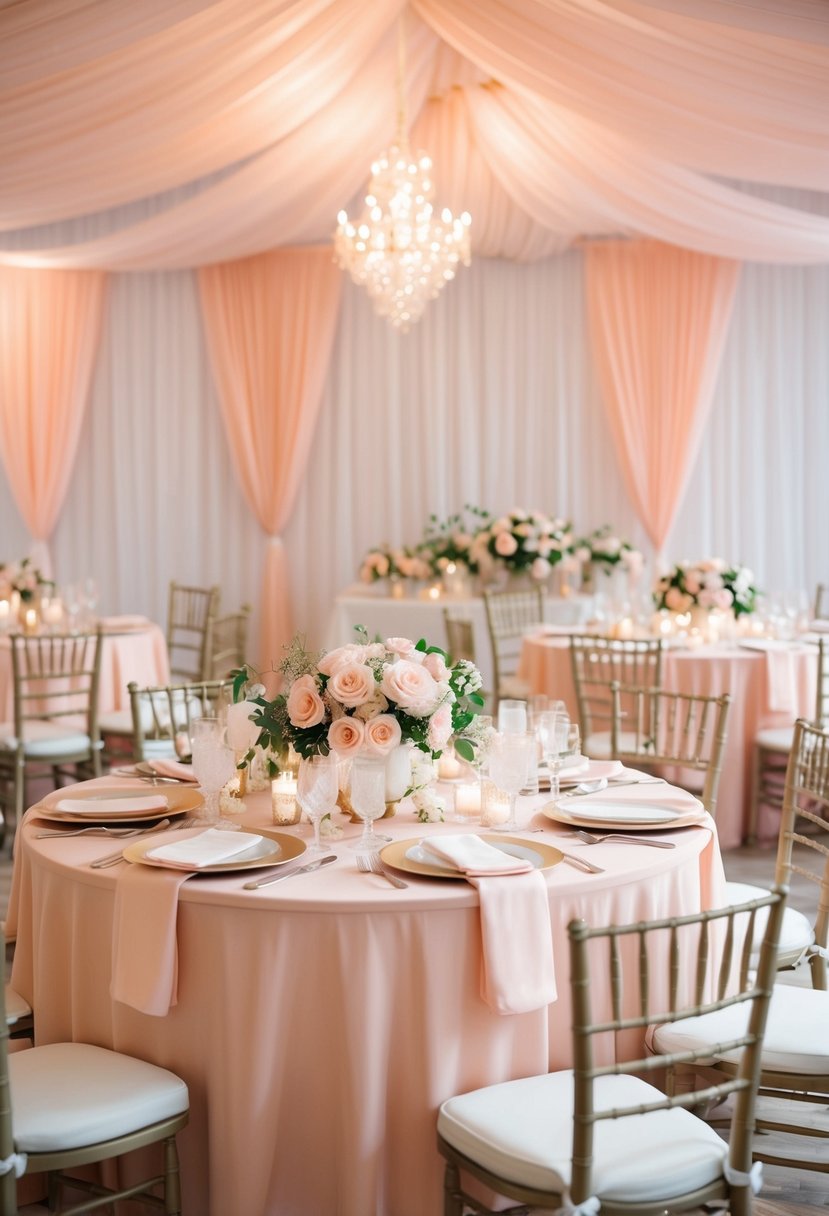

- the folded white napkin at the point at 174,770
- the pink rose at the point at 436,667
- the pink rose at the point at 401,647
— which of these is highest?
the pink rose at the point at 401,647

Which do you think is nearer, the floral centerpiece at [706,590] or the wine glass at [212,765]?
the wine glass at [212,765]

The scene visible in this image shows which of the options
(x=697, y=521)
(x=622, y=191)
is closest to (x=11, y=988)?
(x=622, y=191)

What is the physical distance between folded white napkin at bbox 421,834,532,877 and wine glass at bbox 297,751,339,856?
23cm

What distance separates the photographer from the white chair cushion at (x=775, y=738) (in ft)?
18.8

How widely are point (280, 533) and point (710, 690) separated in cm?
459

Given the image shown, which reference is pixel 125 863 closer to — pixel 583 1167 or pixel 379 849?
pixel 379 849

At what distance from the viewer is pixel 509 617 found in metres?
7.38

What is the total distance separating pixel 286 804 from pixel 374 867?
1.59 ft

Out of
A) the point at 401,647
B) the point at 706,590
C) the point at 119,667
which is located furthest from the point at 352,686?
the point at 119,667

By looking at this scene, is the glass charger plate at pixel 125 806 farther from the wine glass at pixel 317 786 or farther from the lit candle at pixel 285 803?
the wine glass at pixel 317 786

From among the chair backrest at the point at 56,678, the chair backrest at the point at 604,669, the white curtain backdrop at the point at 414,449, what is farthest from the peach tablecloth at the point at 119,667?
the white curtain backdrop at the point at 414,449

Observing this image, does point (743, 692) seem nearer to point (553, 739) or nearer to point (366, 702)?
point (553, 739)

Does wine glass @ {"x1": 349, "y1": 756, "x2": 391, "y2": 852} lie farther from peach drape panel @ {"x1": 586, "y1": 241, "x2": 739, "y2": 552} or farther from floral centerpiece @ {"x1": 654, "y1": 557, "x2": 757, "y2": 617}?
peach drape panel @ {"x1": 586, "y1": 241, "x2": 739, "y2": 552}

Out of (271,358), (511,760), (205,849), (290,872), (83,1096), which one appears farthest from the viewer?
(271,358)
